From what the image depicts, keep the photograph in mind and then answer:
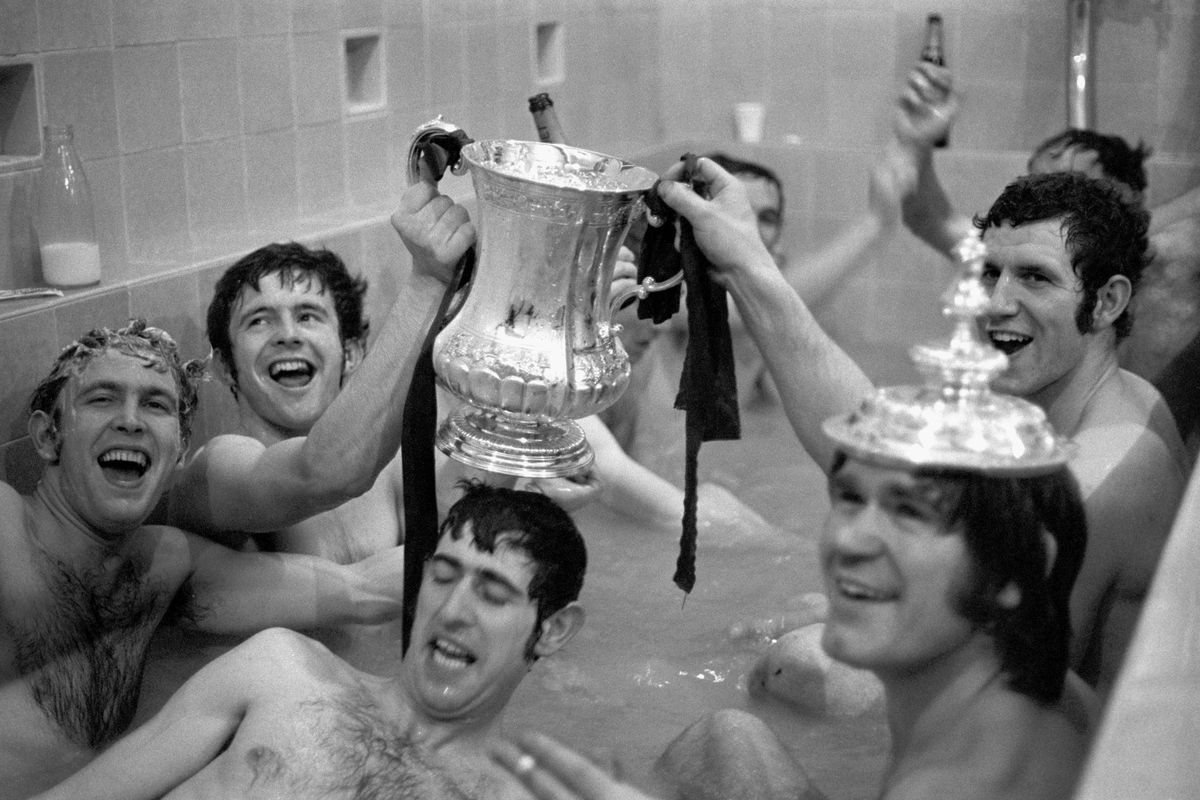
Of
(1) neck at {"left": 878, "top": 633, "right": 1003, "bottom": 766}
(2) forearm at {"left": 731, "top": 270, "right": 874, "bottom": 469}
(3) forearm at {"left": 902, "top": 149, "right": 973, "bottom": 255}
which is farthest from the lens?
(3) forearm at {"left": 902, "top": 149, "right": 973, "bottom": 255}

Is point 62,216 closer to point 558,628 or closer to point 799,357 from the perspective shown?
point 558,628

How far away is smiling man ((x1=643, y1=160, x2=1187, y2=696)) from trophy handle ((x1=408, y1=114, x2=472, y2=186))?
11.9 inches

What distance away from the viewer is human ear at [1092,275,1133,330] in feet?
7.66

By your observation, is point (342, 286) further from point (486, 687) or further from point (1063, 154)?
point (1063, 154)

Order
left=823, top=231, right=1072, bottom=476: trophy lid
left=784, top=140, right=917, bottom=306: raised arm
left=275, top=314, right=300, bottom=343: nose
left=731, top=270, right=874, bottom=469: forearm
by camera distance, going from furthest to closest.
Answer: left=784, top=140, right=917, bottom=306: raised arm → left=275, top=314, right=300, bottom=343: nose → left=731, top=270, right=874, bottom=469: forearm → left=823, top=231, right=1072, bottom=476: trophy lid

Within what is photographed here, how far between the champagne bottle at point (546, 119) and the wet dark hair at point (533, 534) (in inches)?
20.7

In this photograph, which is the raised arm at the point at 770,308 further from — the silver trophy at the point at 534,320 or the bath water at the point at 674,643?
the bath water at the point at 674,643

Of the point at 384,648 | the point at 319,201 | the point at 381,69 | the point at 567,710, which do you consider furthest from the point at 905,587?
the point at 381,69

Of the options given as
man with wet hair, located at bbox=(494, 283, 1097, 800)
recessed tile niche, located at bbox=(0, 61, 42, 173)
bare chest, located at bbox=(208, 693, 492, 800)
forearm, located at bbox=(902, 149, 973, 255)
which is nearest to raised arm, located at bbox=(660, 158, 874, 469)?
man with wet hair, located at bbox=(494, 283, 1097, 800)

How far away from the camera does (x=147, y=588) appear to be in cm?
259

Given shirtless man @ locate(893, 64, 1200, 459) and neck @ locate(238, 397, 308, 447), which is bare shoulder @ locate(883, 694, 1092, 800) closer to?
shirtless man @ locate(893, 64, 1200, 459)

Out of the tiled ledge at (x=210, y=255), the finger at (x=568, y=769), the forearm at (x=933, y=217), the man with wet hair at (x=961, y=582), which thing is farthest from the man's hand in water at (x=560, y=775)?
the forearm at (x=933, y=217)

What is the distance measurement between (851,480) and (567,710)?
1241 mm

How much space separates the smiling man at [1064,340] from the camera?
201cm
